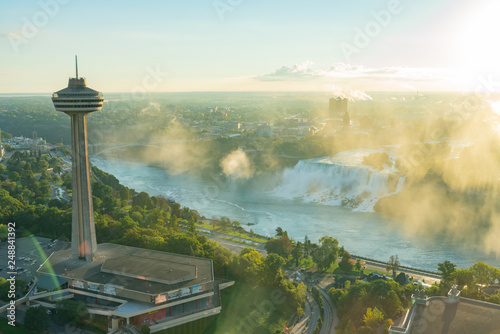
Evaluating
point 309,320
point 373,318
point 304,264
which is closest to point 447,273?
point 373,318

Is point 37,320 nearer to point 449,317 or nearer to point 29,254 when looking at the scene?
point 29,254

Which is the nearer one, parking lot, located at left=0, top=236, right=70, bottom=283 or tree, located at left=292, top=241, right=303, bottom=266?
parking lot, located at left=0, top=236, right=70, bottom=283

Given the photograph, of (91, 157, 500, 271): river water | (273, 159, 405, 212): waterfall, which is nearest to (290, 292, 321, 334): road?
(91, 157, 500, 271): river water

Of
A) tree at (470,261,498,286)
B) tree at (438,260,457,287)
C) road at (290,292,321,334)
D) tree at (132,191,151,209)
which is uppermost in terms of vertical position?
tree at (470,261,498,286)

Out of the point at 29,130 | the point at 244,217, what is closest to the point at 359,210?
the point at 244,217

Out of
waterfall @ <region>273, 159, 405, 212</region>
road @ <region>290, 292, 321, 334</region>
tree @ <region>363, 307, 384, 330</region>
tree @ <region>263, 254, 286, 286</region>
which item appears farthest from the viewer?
waterfall @ <region>273, 159, 405, 212</region>

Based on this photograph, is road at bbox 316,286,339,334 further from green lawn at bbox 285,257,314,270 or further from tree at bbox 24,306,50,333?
tree at bbox 24,306,50,333

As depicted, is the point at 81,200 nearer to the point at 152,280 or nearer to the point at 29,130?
the point at 152,280
